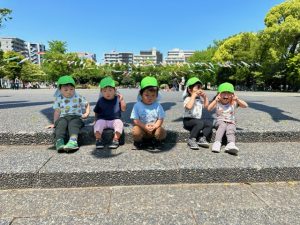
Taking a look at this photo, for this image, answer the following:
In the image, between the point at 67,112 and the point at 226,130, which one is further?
the point at 67,112

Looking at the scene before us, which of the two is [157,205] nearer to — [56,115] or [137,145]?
[137,145]

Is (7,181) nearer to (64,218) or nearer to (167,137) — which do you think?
(64,218)

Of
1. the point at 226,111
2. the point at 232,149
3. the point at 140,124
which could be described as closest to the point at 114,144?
the point at 140,124

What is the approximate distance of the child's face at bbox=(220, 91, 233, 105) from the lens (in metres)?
4.23

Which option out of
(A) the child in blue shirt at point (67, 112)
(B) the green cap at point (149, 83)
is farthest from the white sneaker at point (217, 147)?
(A) the child in blue shirt at point (67, 112)

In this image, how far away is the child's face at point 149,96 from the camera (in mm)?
3822

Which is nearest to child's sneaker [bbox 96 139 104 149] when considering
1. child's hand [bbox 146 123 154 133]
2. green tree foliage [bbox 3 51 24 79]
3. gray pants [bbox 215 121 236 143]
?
child's hand [bbox 146 123 154 133]

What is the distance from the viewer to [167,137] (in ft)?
13.8

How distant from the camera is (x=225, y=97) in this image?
167 inches

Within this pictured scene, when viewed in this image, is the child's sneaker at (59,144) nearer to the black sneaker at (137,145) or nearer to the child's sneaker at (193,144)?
the black sneaker at (137,145)

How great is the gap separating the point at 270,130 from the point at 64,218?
346cm

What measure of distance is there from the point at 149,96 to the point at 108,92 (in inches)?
27.5

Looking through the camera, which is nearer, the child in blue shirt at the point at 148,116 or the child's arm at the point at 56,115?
the child in blue shirt at the point at 148,116

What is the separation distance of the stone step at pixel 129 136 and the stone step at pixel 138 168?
0.35 meters
